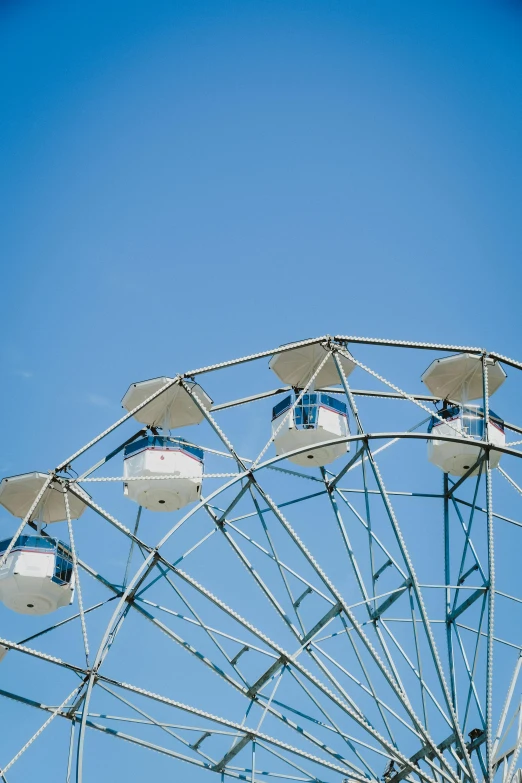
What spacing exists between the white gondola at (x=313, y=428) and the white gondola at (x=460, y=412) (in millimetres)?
2474

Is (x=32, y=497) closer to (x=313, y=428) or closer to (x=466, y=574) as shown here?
(x=313, y=428)

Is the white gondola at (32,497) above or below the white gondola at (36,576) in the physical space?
above


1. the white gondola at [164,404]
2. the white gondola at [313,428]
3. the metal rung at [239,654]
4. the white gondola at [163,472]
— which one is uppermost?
the white gondola at [164,404]

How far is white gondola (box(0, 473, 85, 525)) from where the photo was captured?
28344 millimetres

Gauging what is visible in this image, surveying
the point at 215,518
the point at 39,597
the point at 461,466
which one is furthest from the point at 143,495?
the point at 461,466

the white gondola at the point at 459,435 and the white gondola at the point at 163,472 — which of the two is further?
→ the white gondola at the point at 459,435

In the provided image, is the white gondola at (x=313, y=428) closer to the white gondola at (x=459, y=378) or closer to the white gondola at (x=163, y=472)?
the white gondola at (x=163, y=472)

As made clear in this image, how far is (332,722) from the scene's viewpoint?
83.3 feet

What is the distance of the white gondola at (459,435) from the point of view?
91.2 ft

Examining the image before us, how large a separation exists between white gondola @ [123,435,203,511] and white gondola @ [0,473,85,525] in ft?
6.70

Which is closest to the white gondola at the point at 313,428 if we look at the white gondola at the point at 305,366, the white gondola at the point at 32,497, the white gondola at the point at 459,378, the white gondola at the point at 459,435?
the white gondola at the point at 305,366

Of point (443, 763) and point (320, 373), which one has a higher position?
point (320, 373)

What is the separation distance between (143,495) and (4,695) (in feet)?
17.8

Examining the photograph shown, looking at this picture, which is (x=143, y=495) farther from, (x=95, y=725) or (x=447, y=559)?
(x=447, y=559)
